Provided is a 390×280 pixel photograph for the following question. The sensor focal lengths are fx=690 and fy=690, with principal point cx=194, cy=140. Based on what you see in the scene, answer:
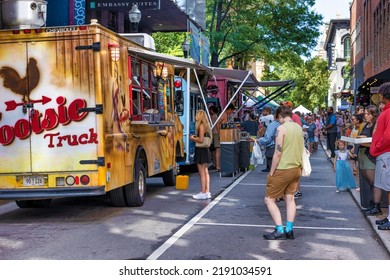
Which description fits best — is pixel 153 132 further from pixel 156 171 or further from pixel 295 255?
pixel 295 255

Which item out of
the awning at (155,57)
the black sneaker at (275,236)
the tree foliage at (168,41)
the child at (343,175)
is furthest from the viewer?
the tree foliage at (168,41)

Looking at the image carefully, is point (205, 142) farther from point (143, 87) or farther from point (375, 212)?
point (375, 212)

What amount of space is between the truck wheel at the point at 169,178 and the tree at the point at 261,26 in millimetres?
22037

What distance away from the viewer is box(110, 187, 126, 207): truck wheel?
1161cm

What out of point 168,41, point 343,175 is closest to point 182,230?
point 343,175

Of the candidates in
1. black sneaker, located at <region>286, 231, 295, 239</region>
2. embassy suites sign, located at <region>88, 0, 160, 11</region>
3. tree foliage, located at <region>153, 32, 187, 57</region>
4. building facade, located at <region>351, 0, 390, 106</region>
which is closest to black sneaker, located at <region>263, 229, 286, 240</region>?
black sneaker, located at <region>286, 231, 295, 239</region>

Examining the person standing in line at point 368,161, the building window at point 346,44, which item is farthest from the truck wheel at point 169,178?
the building window at point 346,44

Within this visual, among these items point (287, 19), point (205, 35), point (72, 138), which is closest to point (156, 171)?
point (72, 138)

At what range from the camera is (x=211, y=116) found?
19953 mm

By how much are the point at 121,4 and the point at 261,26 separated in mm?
19489

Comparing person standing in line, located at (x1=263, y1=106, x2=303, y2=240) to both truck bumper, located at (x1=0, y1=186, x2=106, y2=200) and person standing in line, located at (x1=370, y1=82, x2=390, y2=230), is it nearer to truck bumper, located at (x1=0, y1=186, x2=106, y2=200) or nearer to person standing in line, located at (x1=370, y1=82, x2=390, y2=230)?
person standing in line, located at (x1=370, y1=82, x2=390, y2=230)

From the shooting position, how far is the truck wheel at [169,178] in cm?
1529

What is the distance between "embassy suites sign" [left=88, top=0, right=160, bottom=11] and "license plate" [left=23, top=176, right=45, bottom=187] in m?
11.1

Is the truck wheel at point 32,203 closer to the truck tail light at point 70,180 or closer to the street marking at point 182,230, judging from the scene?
the truck tail light at point 70,180
